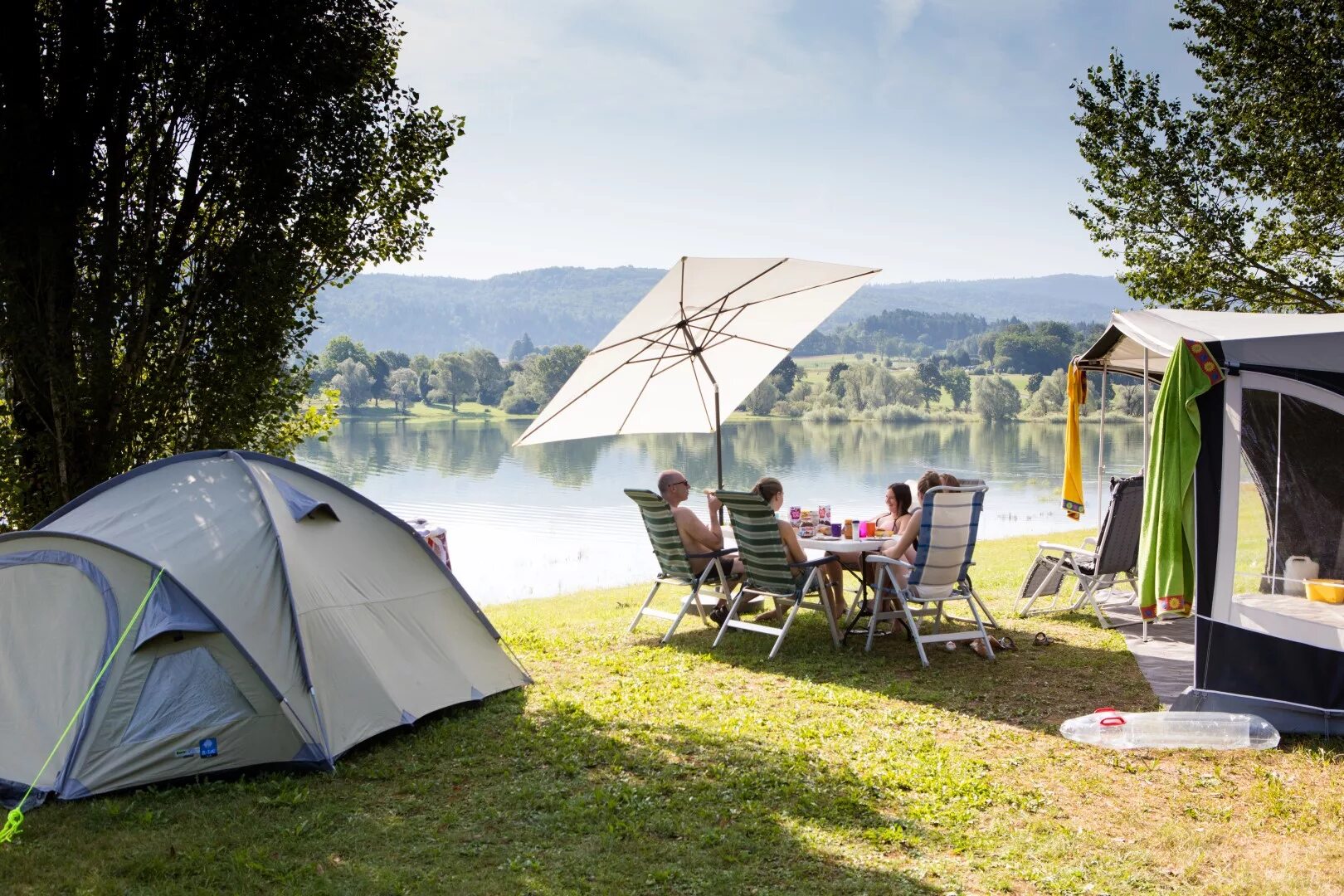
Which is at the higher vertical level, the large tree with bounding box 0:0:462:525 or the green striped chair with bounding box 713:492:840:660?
the large tree with bounding box 0:0:462:525

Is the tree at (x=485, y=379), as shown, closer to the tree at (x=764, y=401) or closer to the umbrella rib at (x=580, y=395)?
the tree at (x=764, y=401)

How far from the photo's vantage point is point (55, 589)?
15.4 feet

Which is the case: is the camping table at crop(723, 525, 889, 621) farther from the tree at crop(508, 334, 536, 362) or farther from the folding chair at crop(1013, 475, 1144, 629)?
the tree at crop(508, 334, 536, 362)

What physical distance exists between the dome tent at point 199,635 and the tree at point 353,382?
64940 millimetres

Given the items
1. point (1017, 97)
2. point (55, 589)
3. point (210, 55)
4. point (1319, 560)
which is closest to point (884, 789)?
point (1319, 560)

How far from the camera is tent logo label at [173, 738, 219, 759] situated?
438 cm

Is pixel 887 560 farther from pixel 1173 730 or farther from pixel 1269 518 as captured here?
pixel 1269 518

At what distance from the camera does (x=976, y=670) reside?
618 centimetres

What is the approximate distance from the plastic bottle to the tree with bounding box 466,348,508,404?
70.5 m

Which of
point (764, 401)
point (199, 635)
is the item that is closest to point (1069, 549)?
point (199, 635)

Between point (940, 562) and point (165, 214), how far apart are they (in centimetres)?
561

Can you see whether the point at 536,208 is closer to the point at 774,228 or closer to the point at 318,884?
the point at 774,228

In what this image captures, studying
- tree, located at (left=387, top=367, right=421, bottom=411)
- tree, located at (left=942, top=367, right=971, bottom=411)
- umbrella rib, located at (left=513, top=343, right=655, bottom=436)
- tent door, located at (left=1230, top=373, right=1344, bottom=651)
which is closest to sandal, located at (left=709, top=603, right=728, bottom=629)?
umbrella rib, located at (left=513, top=343, right=655, bottom=436)

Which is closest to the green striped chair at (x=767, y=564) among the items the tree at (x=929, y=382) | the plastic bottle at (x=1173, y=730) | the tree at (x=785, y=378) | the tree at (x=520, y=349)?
the plastic bottle at (x=1173, y=730)
